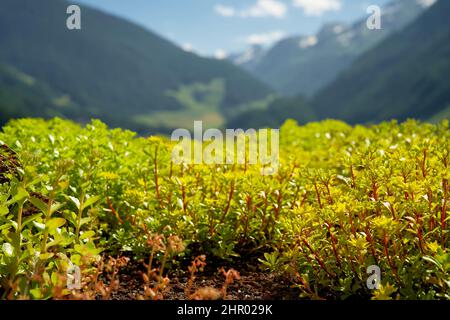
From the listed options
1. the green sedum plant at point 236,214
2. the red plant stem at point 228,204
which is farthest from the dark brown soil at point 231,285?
the red plant stem at point 228,204

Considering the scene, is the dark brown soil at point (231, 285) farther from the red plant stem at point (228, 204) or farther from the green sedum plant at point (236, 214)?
the red plant stem at point (228, 204)

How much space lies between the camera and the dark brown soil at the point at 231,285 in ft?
12.3

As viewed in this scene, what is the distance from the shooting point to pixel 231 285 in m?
3.98

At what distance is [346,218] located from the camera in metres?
3.42

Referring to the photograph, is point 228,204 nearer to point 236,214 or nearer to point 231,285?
point 236,214

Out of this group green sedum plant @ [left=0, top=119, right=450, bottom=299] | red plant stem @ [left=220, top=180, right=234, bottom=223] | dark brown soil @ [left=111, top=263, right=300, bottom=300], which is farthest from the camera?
red plant stem @ [left=220, top=180, right=234, bottom=223]

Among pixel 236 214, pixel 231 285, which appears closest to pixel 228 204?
pixel 236 214

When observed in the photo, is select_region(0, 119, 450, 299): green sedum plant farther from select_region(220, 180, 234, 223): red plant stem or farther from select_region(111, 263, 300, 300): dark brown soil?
select_region(111, 263, 300, 300): dark brown soil

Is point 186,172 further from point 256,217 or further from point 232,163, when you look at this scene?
point 256,217

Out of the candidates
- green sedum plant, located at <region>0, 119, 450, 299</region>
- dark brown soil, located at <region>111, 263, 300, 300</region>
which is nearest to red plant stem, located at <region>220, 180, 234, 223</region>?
green sedum plant, located at <region>0, 119, 450, 299</region>

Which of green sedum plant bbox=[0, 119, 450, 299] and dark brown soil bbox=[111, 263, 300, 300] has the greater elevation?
green sedum plant bbox=[0, 119, 450, 299]

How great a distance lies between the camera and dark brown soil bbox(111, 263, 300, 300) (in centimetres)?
375

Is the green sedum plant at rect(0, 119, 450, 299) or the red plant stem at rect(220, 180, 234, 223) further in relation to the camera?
the red plant stem at rect(220, 180, 234, 223)
